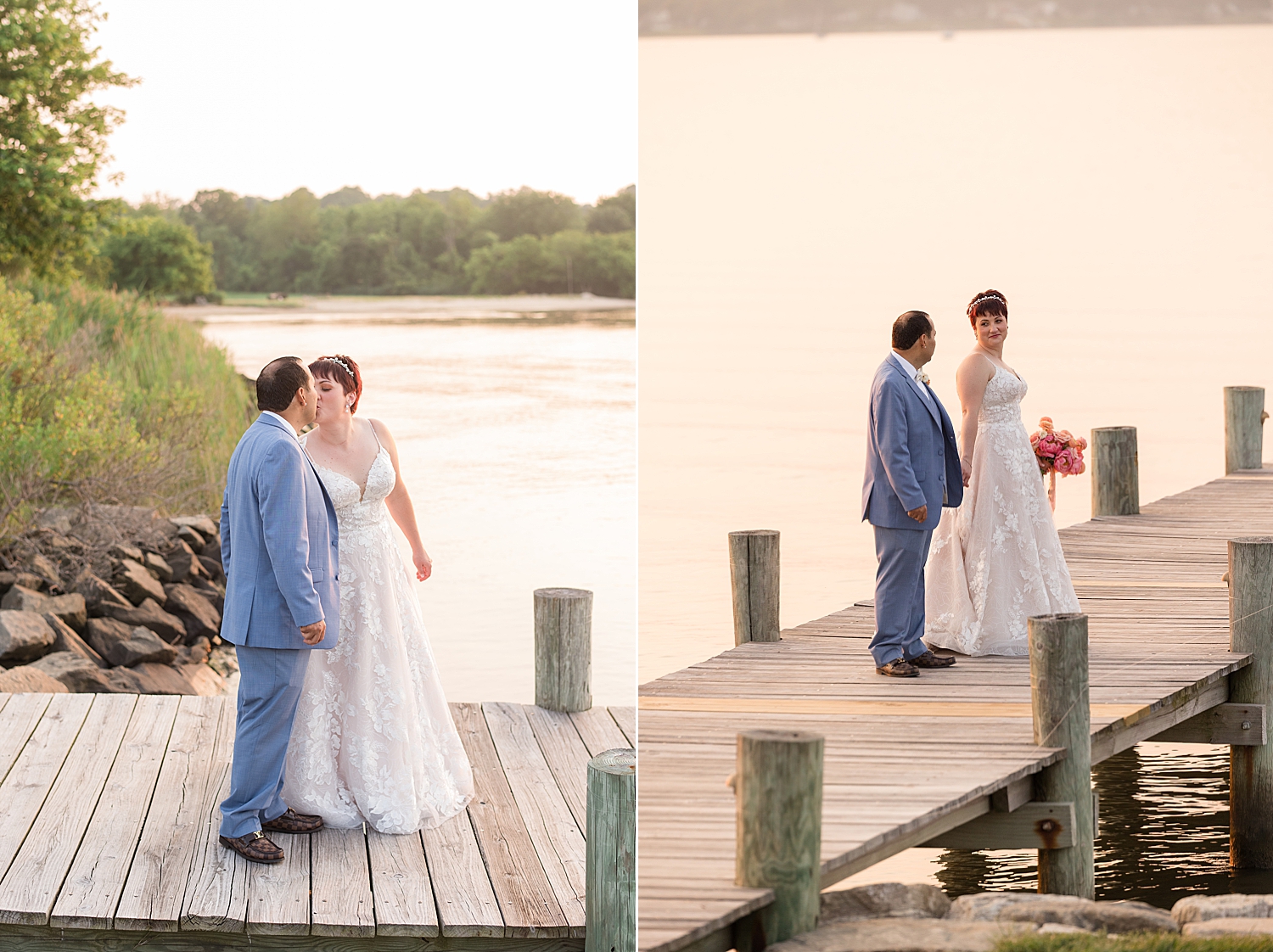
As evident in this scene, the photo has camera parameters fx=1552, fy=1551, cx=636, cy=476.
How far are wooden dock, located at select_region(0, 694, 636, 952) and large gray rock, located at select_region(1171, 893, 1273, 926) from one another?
6.98 feet

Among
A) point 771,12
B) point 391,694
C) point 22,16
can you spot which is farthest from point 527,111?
point 771,12

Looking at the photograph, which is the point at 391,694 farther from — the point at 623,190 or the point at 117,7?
the point at 623,190

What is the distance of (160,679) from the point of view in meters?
9.65

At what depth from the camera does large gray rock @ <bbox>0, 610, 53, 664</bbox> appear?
8688mm

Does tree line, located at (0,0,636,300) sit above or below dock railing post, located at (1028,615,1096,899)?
above

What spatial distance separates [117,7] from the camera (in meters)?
16.7

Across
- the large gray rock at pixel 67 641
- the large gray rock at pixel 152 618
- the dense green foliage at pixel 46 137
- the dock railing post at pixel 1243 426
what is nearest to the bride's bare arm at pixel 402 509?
the large gray rock at pixel 67 641

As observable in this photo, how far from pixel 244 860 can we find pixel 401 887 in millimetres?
565

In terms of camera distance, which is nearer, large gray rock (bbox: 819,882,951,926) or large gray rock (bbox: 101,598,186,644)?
large gray rock (bbox: 819,882,951,926)

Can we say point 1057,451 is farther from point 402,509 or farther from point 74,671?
point 74,671

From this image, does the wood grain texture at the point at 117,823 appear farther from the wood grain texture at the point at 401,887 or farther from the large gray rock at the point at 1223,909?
the large gray rock at the point at 1223,909

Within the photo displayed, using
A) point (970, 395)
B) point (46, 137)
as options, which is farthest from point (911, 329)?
point (46, 137)

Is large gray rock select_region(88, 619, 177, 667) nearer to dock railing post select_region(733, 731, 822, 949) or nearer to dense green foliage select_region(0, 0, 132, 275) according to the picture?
dense green foliage select_region(0, 0, 132, 275)

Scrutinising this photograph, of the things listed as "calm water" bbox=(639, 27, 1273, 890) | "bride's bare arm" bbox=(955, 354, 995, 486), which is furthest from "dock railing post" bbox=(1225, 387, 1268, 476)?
"bride's bare arm" bbox=(955, 354, 995, 486)
